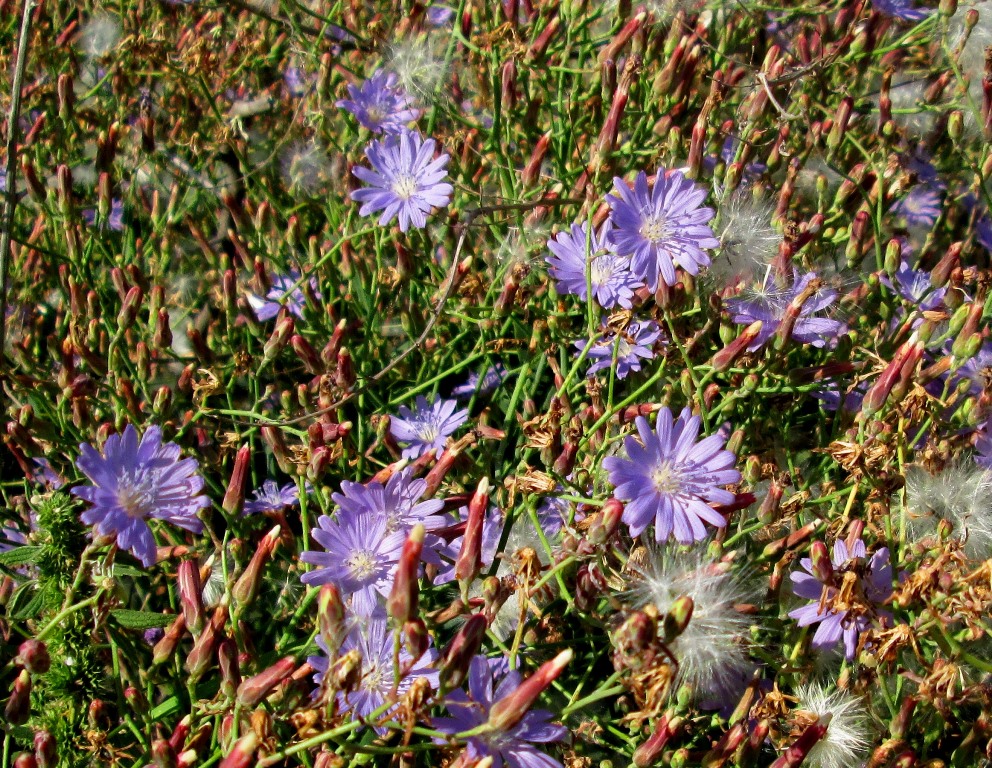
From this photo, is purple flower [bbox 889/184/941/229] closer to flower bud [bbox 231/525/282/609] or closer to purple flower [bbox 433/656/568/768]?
purple flower [bbox 433/656/568/768]

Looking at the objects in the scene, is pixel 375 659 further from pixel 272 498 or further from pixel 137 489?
pixel 272 498

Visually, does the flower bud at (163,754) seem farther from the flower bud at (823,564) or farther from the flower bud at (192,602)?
the flower bud at (823,564)

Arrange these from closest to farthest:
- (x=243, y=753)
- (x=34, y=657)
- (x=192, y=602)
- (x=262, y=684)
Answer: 1. (x=243, y=753)
2. (x=262, y=684)
3. (x=34, y=657)
4. (x=192, y=602)

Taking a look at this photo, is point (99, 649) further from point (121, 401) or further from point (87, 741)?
point (121, 401)

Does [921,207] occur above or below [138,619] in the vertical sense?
above

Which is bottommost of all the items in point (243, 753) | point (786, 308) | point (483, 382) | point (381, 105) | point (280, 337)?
A: point (243, 753)

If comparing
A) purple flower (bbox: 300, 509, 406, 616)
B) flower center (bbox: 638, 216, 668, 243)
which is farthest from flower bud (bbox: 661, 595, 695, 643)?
flower center (bbox: 638, 216, 668, 243)

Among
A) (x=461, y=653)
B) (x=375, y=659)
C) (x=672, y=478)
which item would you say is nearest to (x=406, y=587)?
(x=461, y=653)
